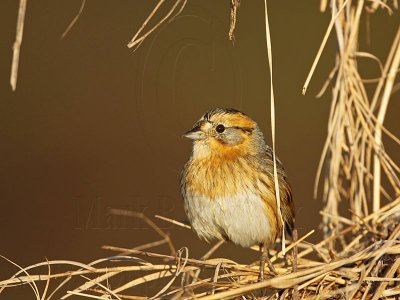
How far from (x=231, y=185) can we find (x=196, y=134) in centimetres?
35

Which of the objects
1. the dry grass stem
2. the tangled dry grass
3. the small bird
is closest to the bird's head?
the small bird

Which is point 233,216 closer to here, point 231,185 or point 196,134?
point 231,185

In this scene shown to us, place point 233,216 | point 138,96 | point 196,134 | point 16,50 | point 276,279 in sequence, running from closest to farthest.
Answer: point 16,50, point 276,279, point 233,216, point 196,134, point 138,96

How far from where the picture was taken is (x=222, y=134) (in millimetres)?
3670

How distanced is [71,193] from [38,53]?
159 centimetres

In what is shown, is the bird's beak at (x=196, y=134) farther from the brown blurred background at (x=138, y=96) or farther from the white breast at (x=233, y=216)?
the brown blurred background at (x=138, y=96)

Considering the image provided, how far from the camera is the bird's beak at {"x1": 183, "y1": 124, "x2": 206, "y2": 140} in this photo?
361cm

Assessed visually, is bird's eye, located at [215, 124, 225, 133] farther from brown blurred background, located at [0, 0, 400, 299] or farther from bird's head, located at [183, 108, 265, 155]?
brown blurred background, located at [0, 0, 400, 299]

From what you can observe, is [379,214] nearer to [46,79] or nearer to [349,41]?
[349,41]

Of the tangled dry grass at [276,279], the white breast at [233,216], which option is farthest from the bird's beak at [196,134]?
the tangled dry grass at [276,279]

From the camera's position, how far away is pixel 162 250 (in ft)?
21.2

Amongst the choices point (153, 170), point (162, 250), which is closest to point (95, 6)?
point (153, 170)

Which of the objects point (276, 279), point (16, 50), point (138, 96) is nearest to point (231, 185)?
point (276, 279)

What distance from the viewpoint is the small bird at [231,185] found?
3.44m
